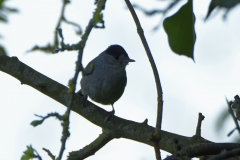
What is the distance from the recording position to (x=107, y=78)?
6.86 m

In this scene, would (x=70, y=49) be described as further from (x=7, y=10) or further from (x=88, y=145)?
(x=88, y=145)

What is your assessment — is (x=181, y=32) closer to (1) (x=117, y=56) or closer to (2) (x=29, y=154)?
(2) (x=29, y=154)

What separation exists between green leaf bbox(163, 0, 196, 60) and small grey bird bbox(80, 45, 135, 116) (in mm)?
4907

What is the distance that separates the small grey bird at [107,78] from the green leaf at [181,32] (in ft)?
16.1

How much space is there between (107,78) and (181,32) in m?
5.53

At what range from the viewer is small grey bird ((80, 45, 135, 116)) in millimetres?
6594

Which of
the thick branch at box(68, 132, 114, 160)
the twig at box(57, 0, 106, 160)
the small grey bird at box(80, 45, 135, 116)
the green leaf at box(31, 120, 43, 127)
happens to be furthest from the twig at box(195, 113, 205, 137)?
the small grey bird at box(80, 45, 135, 116)

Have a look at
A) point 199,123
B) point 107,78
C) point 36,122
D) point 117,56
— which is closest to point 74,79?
point 36,122

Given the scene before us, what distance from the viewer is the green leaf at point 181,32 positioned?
132 cm

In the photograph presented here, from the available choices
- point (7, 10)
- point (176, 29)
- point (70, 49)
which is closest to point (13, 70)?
point (7, 10)

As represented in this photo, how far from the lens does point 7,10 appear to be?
1.85m

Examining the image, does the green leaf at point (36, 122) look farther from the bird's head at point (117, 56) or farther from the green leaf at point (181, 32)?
the bird's head at point (117, 56)

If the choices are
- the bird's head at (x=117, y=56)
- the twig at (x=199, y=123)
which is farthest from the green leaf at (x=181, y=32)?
the bird's head at (x=117, y=56)

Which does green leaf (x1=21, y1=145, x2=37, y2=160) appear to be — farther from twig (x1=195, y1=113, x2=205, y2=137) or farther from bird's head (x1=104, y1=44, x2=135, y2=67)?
bird's head (x1=104, y1=44, x2=135, y2=67)
